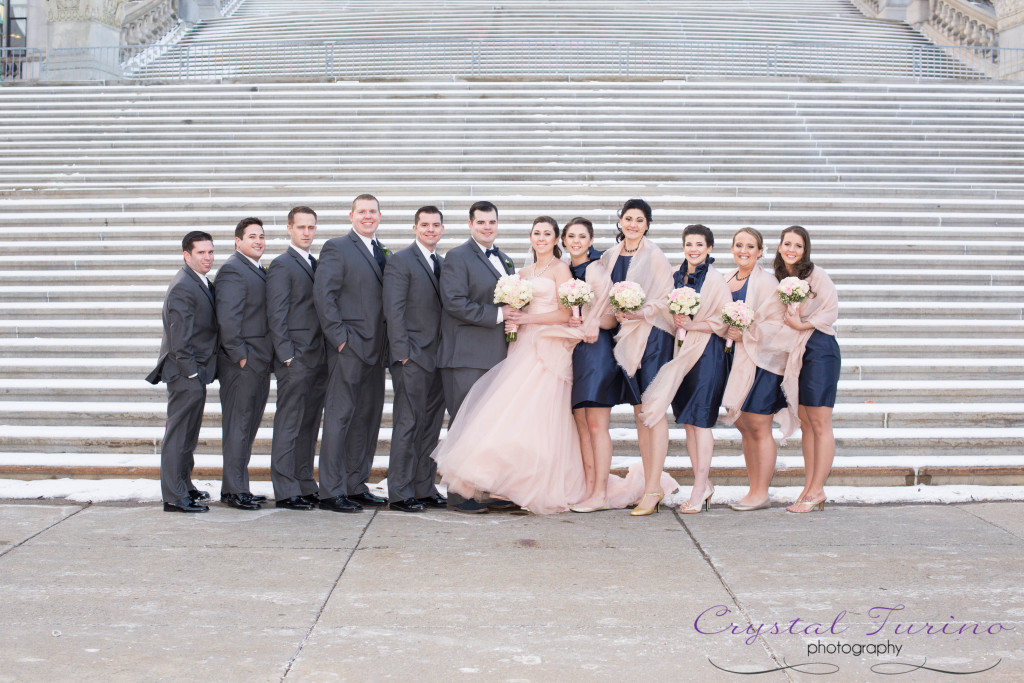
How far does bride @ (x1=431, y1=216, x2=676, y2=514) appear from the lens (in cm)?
627

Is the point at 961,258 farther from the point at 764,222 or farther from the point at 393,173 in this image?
the point at 393,173

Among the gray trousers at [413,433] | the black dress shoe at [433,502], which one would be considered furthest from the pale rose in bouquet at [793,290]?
the black dress shoe at [433,502]

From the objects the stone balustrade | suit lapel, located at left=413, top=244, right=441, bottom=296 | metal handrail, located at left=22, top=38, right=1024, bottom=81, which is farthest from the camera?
the stone balustrade

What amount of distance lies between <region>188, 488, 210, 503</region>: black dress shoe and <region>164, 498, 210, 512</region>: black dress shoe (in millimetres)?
124

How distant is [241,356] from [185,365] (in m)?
0.36

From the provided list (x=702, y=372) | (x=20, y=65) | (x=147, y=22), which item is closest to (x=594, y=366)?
(x=702, y=372)

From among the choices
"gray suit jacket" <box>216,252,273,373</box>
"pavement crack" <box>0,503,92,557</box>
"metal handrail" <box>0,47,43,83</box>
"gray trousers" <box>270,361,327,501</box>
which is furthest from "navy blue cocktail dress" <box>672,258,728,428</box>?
"metal handrail" <box>0,47,43,83</box>

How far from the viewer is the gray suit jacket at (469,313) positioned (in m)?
6.42

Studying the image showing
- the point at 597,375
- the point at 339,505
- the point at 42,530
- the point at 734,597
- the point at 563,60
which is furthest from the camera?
the point at 563,60

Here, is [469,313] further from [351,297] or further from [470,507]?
[470,507]

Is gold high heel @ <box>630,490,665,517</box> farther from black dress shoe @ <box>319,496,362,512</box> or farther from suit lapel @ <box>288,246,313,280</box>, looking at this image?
suit lapel @ <box>288,246,313,280</box>

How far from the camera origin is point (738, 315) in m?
6.14

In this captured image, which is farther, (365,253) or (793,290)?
(365,253)

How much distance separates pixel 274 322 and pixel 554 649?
3363 millimetres
